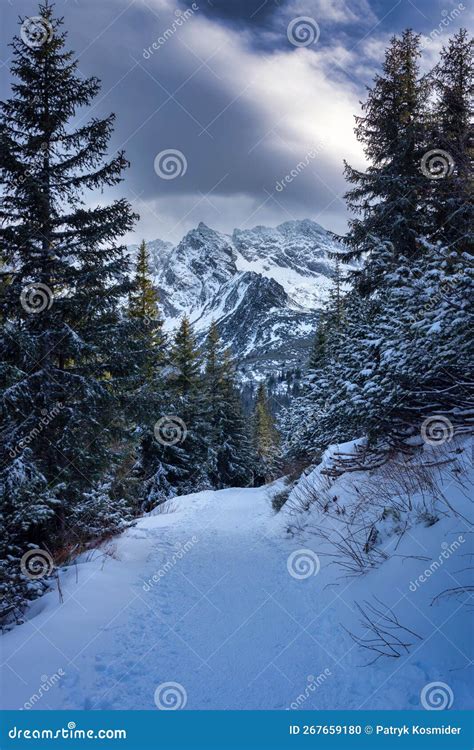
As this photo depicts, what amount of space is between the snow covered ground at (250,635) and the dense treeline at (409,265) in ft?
8.10

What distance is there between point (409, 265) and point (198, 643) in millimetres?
8441

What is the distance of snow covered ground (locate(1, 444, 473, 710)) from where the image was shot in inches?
107

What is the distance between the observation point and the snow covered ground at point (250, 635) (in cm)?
273

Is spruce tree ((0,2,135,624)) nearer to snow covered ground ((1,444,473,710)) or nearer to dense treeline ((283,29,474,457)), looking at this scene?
snow covered ground ((1,444,473,710))

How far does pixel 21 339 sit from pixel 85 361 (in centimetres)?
185

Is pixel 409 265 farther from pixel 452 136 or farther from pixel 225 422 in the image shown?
pixel 225 422

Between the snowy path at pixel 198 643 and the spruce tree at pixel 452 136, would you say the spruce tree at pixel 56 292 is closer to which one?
the snowy path at pixel 198 643

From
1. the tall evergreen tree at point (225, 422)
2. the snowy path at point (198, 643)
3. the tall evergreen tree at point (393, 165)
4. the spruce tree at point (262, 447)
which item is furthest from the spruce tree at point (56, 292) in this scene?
the spruce tree at point (262, 447)

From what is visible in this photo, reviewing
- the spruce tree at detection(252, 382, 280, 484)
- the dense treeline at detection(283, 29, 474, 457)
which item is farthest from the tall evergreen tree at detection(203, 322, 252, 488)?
the dense treeline at detection(283, 29, 474, 457)

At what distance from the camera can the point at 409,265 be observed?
28.7 feet

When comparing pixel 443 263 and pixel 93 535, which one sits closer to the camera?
pixel 443 263

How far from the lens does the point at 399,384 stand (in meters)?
6.77
